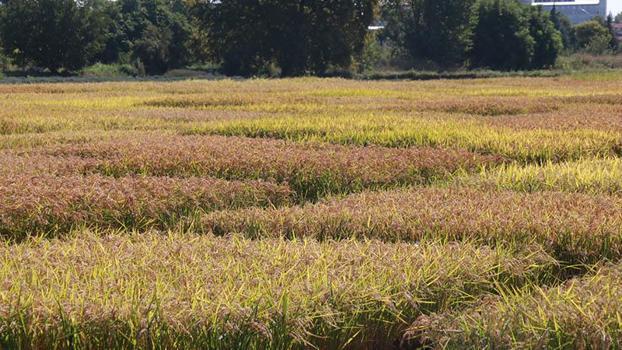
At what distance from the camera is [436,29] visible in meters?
53.6

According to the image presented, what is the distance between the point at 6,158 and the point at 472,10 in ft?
165

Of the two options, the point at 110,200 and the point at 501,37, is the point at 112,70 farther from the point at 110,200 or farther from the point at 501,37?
the point at 110,200

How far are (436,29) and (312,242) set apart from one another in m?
51.0

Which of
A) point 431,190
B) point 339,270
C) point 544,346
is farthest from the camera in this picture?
point 431,190

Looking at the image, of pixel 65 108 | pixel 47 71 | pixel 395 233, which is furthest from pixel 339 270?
pixel 47 71

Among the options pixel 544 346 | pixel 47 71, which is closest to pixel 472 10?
pixel 47 71

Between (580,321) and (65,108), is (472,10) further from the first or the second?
(580,321)

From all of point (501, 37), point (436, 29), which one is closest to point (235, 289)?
point (436, 29)

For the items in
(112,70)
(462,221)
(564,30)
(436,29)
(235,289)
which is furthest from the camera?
(564,30)

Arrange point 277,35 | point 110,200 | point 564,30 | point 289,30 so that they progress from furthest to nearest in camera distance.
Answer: point 564,30, point 277,35, point 289,30, point 110,200

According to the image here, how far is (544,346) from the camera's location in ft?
8.81

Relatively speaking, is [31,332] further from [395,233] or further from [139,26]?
[139,26]

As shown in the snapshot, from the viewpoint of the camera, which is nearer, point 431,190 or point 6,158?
point 431,190

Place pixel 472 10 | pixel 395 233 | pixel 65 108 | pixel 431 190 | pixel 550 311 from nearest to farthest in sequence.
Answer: pixel 550 311 → pixel 395 233 → pixel 431 190 → pixel 65 108 → pixel 472 10
